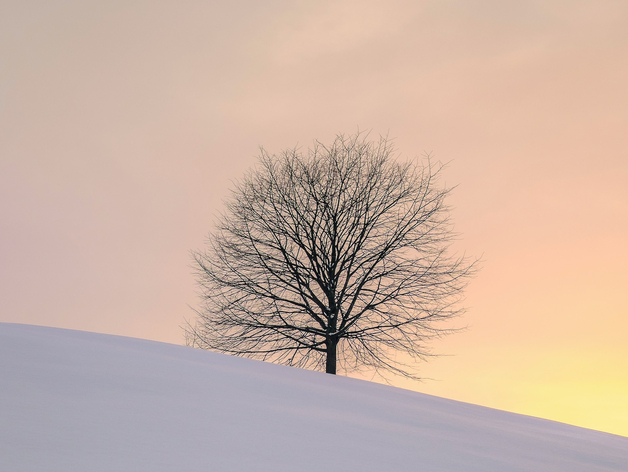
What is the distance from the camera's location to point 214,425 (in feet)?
8.91

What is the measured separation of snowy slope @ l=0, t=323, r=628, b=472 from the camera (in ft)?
7.12

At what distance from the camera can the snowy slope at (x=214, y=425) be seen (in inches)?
85.4

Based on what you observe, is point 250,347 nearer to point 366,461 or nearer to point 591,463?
point 591,463

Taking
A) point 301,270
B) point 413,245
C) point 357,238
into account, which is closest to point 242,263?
point 301,270

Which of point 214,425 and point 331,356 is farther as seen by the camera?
point 331,356

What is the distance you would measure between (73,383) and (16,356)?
92 centimetres

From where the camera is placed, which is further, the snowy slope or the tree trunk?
the tree trunk

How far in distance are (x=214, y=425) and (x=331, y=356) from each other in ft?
29.2

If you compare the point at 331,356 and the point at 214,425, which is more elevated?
the point at 331,356

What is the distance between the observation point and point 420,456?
2.88 metres

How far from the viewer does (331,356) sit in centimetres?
1143

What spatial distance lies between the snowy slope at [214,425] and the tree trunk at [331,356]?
6.06m

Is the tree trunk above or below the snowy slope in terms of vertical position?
above

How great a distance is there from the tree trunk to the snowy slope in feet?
19.9
